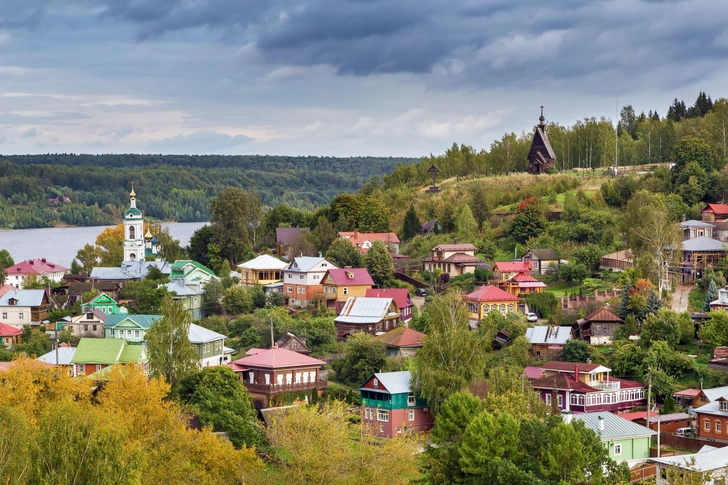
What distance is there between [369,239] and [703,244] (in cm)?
2229

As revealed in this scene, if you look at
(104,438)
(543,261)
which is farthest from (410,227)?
(104,438)

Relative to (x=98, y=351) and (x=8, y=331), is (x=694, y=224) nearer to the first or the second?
(x=98, y=351)

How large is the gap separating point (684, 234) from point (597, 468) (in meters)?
32.3

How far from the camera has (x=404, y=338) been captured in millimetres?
53188

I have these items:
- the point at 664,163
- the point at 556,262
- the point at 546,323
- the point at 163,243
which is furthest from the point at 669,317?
the point at 163,243

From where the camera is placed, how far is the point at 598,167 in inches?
3435

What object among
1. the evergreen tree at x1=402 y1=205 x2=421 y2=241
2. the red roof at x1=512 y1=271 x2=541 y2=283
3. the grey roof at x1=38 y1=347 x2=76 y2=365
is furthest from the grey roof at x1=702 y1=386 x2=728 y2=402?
the evergreen tree at x1=402 y1=205 x2=421 y2=241

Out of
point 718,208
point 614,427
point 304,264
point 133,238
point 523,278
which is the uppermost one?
point 718,208

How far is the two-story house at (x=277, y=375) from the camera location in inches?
1961

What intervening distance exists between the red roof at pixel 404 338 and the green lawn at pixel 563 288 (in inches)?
345

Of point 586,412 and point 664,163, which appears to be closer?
point 586,412

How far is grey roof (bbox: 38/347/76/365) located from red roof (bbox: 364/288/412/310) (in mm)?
15534

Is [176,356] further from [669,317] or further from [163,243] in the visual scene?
[163,243]

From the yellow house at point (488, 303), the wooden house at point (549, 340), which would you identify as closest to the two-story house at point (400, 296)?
the yellow house at point (488, 303)
